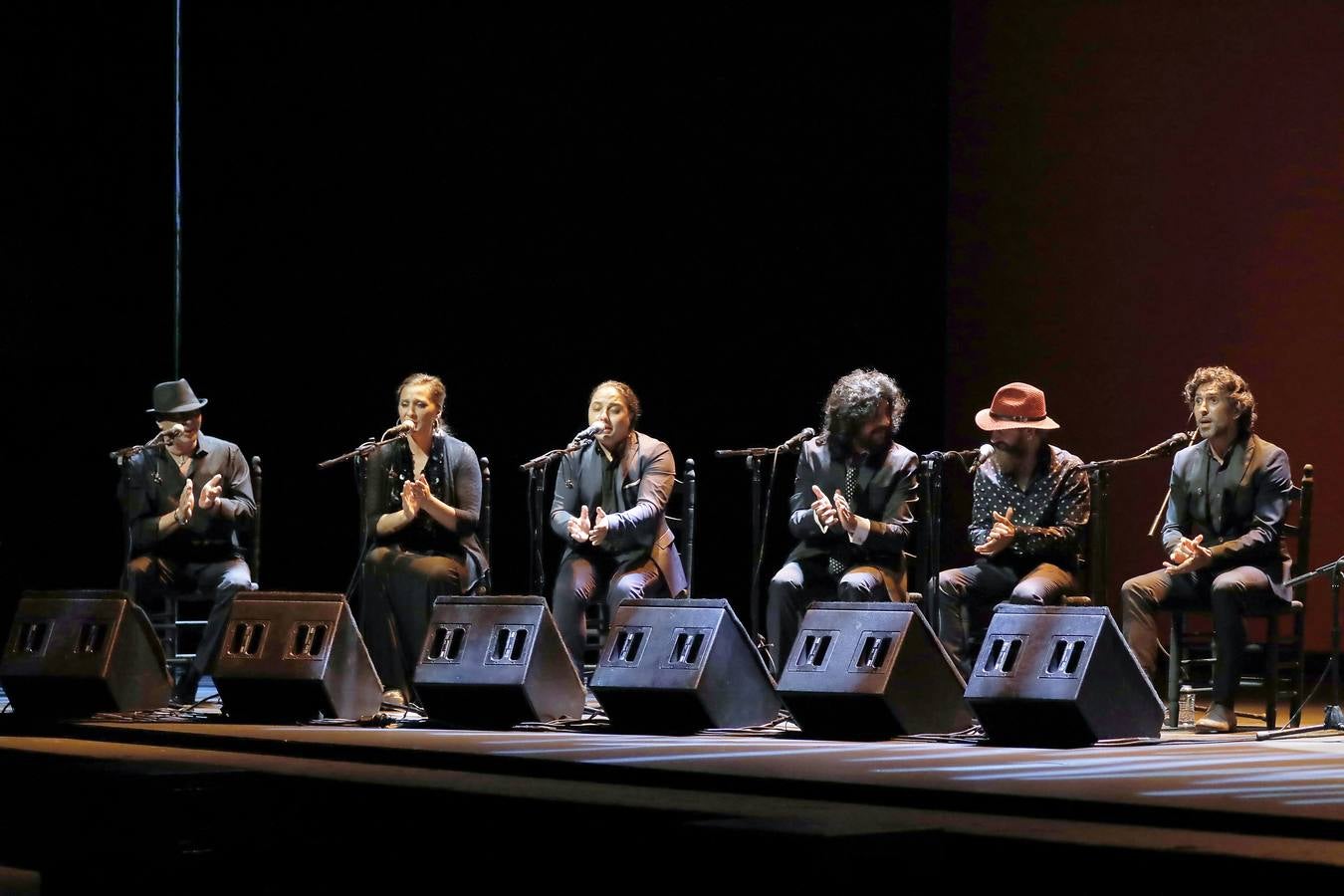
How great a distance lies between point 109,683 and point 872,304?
12.2 feet

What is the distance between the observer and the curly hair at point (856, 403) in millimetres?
6008

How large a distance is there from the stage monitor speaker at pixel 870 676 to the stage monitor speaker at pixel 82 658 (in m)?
2.03

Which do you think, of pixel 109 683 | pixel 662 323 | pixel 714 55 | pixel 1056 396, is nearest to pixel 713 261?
pixel 662 323

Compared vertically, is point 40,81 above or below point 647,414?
above

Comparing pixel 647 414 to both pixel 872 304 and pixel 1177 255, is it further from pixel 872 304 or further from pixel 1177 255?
pixel 1177 255

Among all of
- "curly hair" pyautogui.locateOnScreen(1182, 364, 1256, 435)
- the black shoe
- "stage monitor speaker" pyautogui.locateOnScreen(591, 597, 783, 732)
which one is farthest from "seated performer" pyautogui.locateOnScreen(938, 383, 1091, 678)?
the black shoe

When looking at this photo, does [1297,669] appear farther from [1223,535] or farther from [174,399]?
[174,399]

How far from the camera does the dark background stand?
7.67 m

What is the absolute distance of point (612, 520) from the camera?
6.20 m

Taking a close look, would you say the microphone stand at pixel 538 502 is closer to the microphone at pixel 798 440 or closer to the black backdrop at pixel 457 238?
the microphone at pixel 798 440

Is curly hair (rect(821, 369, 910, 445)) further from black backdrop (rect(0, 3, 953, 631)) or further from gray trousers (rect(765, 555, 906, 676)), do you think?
black backdrop (rect(0, 3, 953, 631))

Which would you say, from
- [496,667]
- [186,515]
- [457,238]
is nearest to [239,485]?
[186,515]

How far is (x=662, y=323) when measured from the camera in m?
8.22

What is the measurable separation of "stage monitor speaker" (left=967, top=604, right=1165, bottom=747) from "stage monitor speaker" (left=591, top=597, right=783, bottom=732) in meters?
0.74
